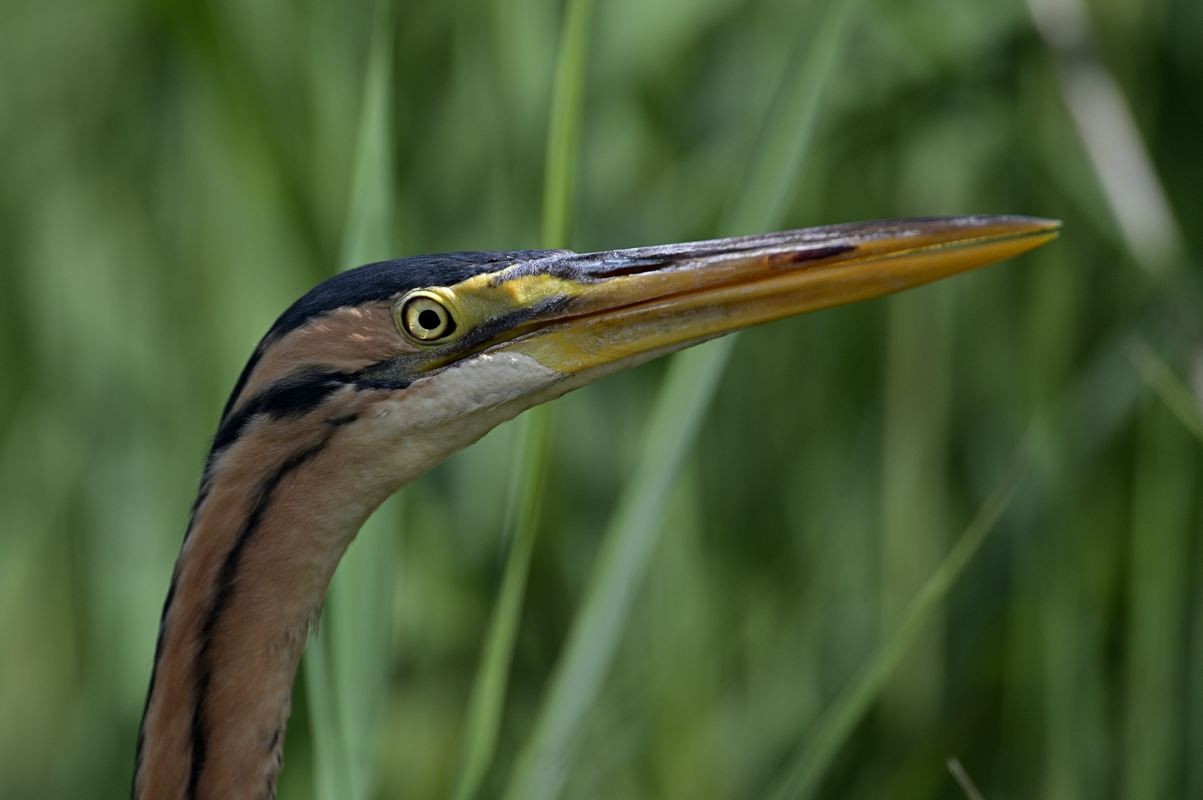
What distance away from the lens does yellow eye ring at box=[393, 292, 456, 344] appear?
3.25 ft

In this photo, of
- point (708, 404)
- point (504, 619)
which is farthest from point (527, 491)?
point (708, 404)

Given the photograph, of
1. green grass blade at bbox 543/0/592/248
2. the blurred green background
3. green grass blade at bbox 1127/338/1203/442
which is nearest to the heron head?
green grass blade at bbox 543/0/592/248

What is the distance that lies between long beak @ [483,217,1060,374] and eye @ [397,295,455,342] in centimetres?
5

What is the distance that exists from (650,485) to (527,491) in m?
0.12

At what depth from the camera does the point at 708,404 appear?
163 cm

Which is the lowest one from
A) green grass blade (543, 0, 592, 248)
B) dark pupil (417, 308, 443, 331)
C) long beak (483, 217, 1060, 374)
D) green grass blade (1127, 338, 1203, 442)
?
green grass blade (1127, 338, 1203, 442)

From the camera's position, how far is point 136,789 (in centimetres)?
97

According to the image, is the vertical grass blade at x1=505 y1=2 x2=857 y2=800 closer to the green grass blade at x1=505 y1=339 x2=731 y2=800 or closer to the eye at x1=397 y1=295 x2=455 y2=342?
the green grass blade at x1=505 y1=339 x2=731 y2=800

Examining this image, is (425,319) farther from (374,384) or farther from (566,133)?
(566,133)

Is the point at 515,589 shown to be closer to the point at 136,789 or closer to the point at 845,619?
the point at 136,789

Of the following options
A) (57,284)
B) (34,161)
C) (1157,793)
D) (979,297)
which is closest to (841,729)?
(1157,793)

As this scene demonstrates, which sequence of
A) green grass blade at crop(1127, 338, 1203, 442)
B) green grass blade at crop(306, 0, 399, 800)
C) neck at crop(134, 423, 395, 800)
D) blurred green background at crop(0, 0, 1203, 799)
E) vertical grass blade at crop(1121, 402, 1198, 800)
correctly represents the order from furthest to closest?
1. blurred green background at crop(0, 0, 1203, 799)
2. vertical grass blade at crop(1121, 402, 1198, 800)
3. green grass blade at crop(1127, 338, 1203, 442)
4. green grass blade at crop(306, 0, 399, 800)
5. neck at crop(134, 423, 395, 800)

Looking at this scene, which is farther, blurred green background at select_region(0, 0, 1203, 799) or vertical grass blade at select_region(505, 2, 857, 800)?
blurred green background at select_region(0, 0, 1203, 799)

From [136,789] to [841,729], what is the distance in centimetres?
56
